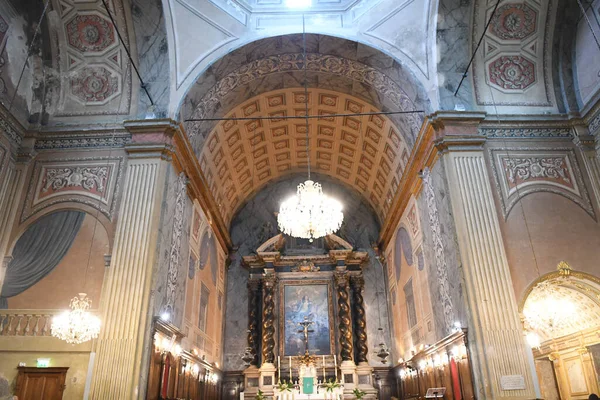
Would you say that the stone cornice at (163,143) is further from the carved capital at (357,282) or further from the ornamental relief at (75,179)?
the carved capital at (357,282)

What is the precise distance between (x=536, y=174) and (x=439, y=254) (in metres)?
2.69

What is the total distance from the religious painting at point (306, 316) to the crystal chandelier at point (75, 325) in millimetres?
8517

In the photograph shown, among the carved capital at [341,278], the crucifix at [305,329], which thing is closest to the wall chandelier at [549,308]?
the carved capital at [341,278]

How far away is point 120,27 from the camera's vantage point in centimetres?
1061

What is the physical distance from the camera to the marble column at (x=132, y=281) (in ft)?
26.2

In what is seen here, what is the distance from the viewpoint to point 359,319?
16156mm

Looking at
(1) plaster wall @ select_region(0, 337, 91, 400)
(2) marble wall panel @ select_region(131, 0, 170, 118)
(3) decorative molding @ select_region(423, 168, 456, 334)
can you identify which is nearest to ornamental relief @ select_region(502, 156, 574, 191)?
(3) decorative molding @ select_region(423, 168, 456, 334)

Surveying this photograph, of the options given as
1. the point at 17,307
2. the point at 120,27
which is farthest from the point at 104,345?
the point at 120,27

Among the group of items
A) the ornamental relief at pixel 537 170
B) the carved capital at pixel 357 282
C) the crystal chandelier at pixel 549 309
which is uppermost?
the ornamental relief at pixel 537 170

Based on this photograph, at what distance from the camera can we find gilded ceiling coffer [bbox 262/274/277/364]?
1538 cm

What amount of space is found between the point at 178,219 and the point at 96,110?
3364 millimetres

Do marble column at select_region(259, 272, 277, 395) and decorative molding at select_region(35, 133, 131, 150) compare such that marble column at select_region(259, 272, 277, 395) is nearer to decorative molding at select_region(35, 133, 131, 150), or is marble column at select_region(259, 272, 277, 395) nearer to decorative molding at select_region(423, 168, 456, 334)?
decorative molding at select_region(423, 168, 456, 334)

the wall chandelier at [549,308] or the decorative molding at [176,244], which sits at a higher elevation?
Answer: the decorative molding at [176,244]

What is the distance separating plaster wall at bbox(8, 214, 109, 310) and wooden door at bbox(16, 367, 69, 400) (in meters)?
1.19
